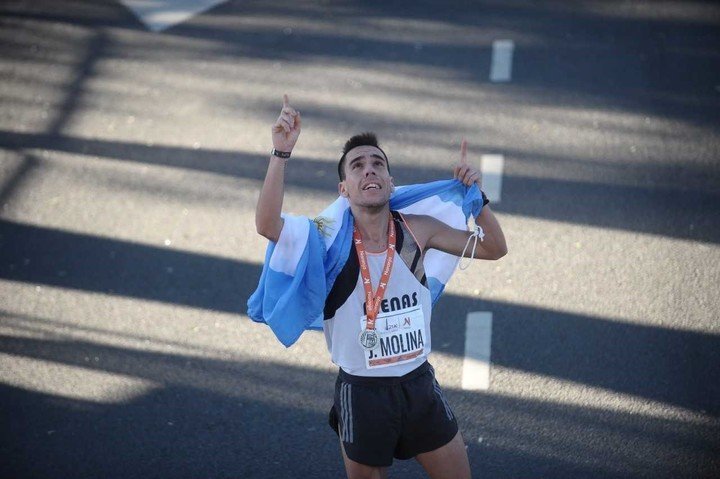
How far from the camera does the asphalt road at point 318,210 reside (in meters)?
6.41

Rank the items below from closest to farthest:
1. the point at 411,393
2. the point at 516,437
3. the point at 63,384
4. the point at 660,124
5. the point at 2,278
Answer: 1. the point at 411,393
2. the point at 516,437
3. the point at 63,384
4. the point at 2,278
5. the point at 660,124

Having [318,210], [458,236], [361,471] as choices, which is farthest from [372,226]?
[318,210]

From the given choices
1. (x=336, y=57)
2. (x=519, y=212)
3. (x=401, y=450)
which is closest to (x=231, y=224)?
(x=519, y=212)

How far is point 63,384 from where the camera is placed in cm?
698

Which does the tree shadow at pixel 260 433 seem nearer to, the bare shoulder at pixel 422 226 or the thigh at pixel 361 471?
the thigh at pixel 361 471

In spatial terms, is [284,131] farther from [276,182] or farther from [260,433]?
[260,433]

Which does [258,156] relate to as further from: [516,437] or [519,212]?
[516,437]

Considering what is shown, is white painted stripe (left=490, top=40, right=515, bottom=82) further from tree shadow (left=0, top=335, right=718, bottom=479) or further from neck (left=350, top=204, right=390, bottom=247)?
neck (left=350, top=204, right=390, bottom=247)

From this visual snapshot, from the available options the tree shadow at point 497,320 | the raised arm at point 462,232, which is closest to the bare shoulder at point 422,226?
the raised arm at point 462,232

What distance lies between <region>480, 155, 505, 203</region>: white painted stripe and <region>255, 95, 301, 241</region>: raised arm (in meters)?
4.11

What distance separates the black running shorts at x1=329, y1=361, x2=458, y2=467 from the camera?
4785mm

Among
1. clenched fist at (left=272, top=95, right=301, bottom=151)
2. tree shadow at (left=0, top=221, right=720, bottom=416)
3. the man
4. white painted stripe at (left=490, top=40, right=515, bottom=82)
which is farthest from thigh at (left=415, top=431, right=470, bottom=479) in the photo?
white painted stripe at (left=490, top=40, right=515, bottom=82)

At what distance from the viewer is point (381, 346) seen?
15.7 ft

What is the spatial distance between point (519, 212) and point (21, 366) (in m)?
4.05
